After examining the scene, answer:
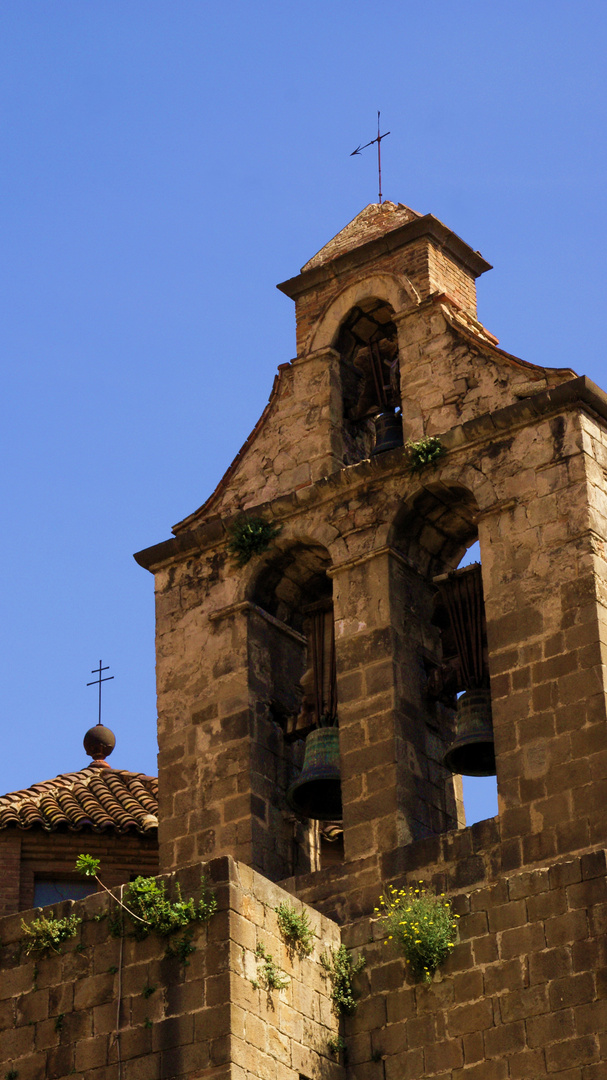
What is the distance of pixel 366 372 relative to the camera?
983 inches

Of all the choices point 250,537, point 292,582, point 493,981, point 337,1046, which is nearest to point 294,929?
point 337,1046

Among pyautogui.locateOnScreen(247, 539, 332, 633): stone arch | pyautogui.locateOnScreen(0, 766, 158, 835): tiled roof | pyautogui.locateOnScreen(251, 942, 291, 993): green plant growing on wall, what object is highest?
pyautogui.locateOnScreen(247, 539, 332, 633): stone arch

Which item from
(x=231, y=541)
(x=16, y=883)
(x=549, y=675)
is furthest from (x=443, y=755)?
(x=16, y=883)

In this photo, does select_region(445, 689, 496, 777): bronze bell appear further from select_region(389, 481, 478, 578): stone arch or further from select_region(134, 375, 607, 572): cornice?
select_region(134, 375, 607, 572): cornice

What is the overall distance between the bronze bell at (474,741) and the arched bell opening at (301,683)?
113cm

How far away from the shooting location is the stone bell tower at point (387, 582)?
70.6 feet

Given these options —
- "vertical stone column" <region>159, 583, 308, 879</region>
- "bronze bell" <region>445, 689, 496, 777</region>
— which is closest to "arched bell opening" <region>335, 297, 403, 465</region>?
"vertical stone column" <region>159, 583, 308, 879</region>

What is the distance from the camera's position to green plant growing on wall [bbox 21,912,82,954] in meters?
20.5

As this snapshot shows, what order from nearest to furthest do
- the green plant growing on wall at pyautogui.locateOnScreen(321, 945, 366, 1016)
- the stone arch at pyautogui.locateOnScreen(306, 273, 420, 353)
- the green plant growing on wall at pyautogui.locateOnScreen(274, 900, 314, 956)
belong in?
the green plant growing on wall at pyautogui.locateOnScreen(274, 900, 314, 956) < the green plant growing on wall at pyautogui.locateOnScreen(321, 945, 366, 1016) < the stone arch at pyautogui.locateOnScreen(306, 273, 420, 353)

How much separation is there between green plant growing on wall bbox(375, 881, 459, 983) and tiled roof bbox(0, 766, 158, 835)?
20.5 ft

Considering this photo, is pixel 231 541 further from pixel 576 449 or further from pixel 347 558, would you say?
pixel 576 449

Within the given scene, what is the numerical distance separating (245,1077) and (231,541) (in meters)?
6.33

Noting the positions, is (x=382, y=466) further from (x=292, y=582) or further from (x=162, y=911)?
(x=162, y=911)

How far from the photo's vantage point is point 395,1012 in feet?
67.4
